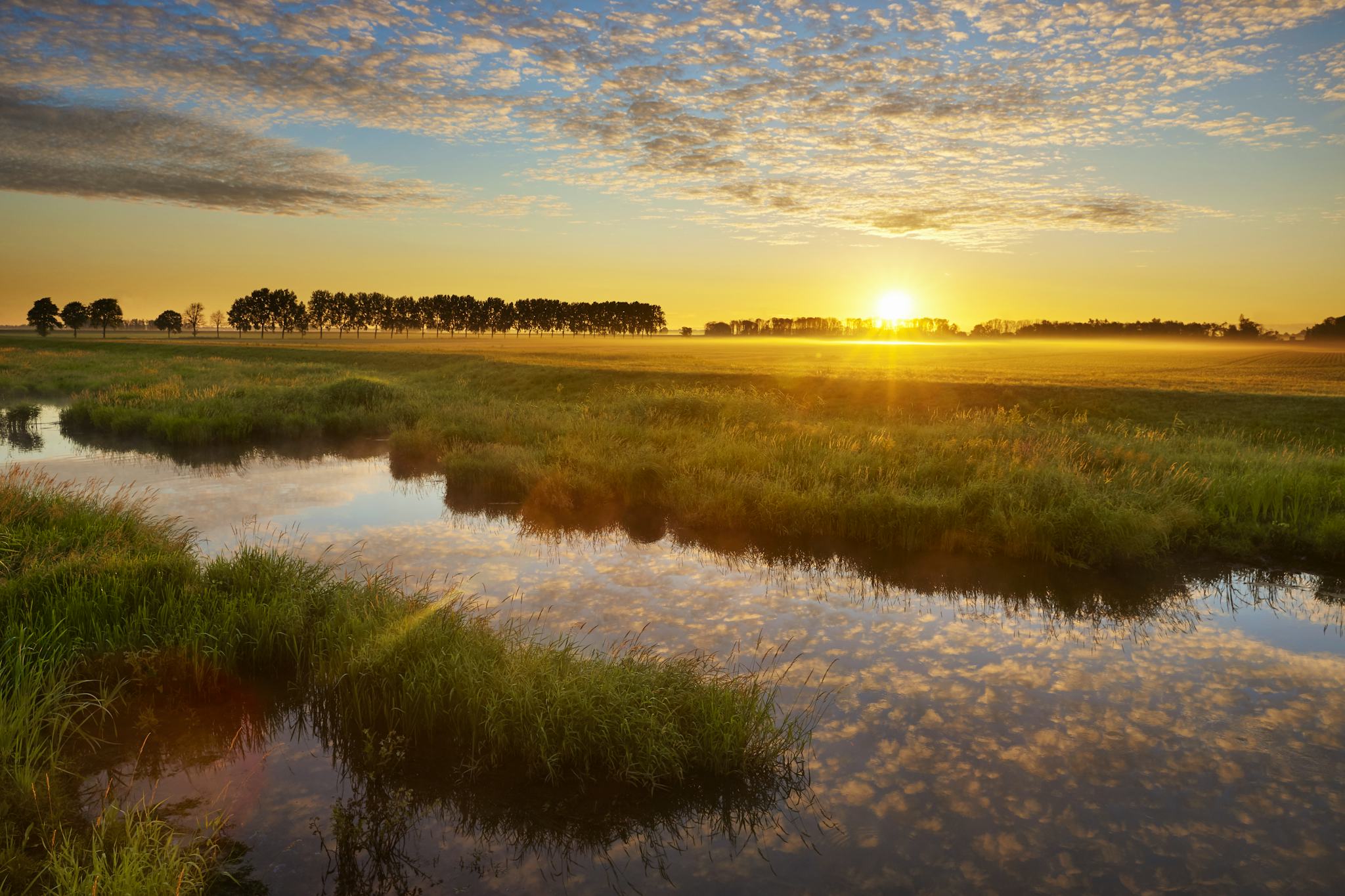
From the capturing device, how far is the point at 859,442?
63.2ft

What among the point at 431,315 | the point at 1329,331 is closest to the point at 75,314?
the point at 431,315

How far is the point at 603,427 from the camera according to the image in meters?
22.2

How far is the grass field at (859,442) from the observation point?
46.9ft

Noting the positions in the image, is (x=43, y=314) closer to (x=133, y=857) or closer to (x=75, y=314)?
(x=75, y=314)

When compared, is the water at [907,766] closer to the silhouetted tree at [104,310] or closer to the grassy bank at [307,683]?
the grassy bank at [307,683]

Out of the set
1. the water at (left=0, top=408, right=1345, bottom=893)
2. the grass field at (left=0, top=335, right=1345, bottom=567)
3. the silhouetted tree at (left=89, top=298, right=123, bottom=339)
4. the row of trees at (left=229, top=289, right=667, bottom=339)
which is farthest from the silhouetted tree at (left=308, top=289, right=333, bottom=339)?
the water at (left=0, top=408, right=1345, bottom=893)

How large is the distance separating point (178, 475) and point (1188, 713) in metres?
22.2

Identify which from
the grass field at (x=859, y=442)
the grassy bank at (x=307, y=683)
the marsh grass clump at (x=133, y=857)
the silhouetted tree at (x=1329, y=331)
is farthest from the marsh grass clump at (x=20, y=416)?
the silhouetted tree at (x=1329, y=331)

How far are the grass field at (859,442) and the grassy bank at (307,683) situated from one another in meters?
7.64

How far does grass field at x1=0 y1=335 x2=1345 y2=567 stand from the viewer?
46.9 ft

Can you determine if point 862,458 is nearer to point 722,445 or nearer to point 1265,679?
point 722,445

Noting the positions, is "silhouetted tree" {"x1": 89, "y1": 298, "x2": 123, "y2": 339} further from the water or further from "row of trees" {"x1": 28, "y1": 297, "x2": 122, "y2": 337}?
the water

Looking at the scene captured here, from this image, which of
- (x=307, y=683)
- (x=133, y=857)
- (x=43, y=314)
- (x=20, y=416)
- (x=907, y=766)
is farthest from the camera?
(x=43, y=314)

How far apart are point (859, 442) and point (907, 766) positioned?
1303cm
